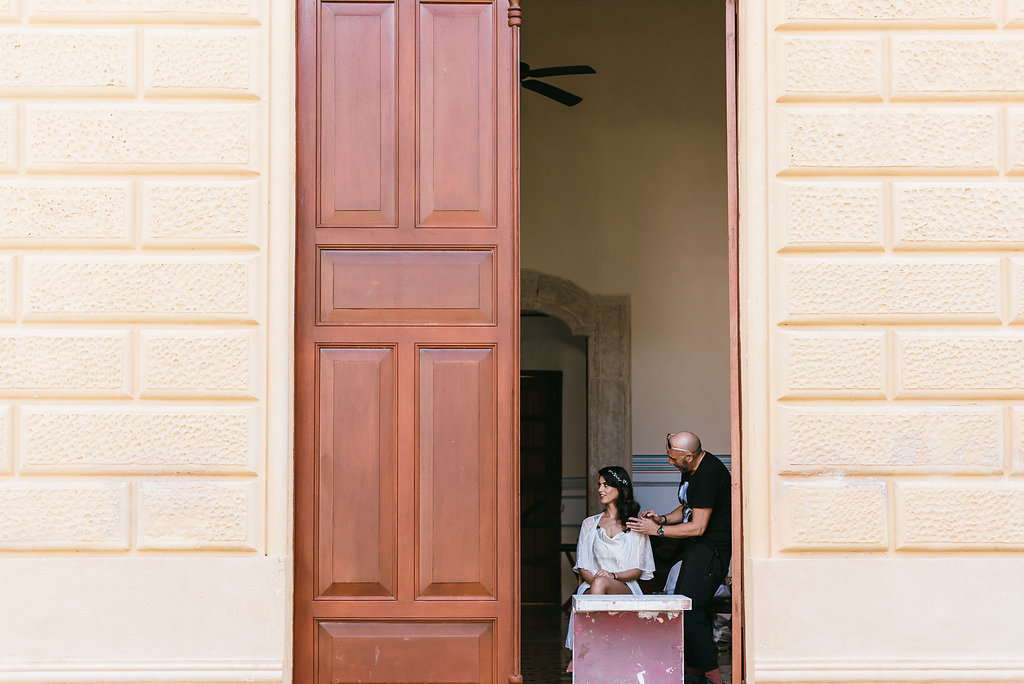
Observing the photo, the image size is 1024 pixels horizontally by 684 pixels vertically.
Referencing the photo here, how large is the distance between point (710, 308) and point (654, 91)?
188cm

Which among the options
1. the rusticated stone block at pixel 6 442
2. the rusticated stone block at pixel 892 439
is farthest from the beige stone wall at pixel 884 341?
the rusticated stone block at pixel 6 442

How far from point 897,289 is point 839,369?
1.36ft

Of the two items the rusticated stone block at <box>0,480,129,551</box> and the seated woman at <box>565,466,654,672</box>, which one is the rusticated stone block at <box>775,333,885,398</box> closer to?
the seated woman at <box>565,466,654,672</box>

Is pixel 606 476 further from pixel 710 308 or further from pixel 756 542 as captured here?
pixel 710 308

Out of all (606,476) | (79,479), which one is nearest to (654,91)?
(606,476)

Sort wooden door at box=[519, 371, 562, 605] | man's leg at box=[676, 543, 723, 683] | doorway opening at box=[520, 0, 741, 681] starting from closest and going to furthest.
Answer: man's leg at box=[676, 543, 723, 683] → doorway opening at box=[520, 0, 741, 681] → wooden door at box=[519, 371, 562, 605]

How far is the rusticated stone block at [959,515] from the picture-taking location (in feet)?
15.8

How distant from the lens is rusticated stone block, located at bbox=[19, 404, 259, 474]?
482 cm

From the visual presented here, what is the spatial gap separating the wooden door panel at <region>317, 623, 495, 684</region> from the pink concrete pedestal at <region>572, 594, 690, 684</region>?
796mm

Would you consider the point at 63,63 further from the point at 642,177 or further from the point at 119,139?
the point at 642,177

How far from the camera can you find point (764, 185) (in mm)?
4945

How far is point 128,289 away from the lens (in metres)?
4.86

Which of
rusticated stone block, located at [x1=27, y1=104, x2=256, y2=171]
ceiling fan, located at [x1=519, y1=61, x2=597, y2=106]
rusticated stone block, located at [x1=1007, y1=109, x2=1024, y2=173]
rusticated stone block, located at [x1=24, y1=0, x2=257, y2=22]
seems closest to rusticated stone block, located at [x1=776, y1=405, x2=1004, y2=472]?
rusticated stone block, located at [x1=1007, y1=109, x2=1024, y2=173]

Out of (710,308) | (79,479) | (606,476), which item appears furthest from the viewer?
(710,308)
